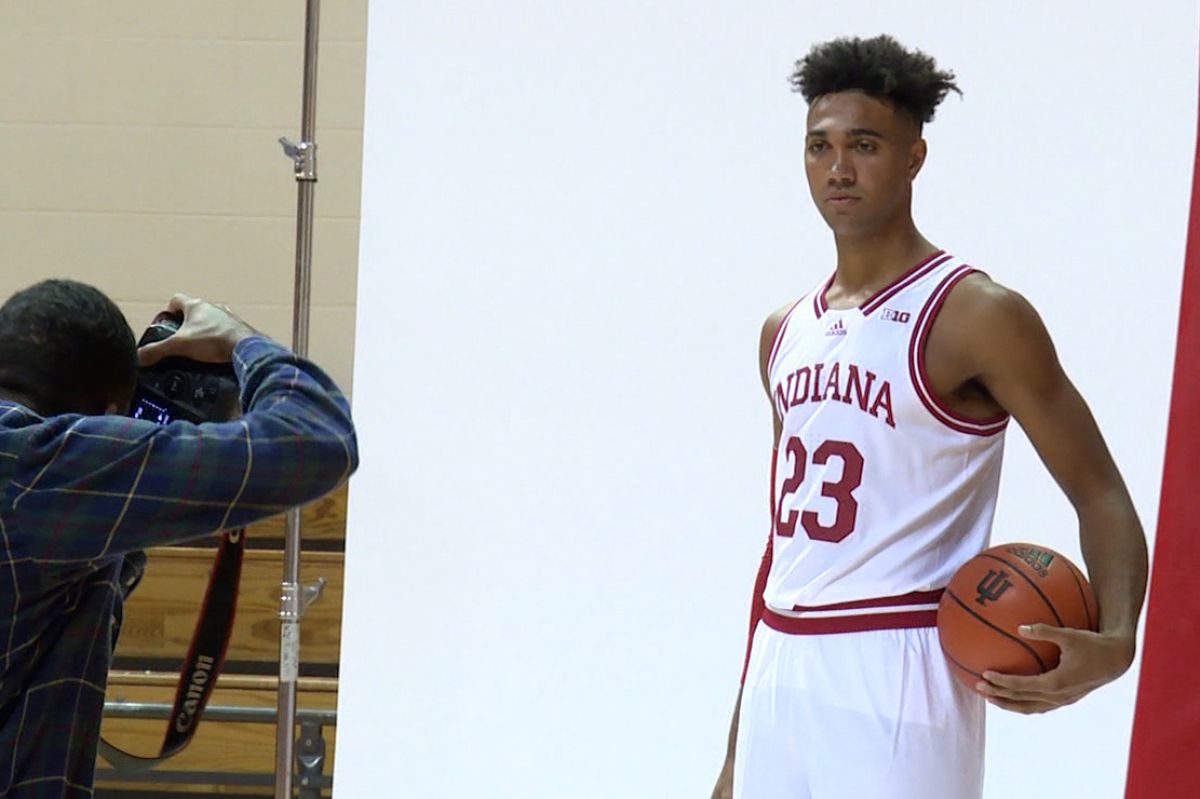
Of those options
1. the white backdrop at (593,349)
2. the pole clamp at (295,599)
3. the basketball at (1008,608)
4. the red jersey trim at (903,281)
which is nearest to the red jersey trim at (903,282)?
the red jersey trim at (903,281)

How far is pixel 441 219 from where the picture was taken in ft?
11.6

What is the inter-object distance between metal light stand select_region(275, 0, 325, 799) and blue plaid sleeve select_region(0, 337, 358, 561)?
1879mm

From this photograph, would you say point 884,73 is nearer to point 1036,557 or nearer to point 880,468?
point 880,468

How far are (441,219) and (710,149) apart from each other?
2.06 ft

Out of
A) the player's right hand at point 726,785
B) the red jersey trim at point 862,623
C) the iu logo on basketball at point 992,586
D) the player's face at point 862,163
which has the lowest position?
the player's right hand at point 726,785

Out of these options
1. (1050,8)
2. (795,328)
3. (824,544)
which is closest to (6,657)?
(824,544)

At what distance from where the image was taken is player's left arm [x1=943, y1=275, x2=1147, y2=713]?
6.47 feet

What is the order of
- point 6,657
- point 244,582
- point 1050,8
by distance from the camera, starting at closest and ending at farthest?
point 6,657, point 1050,8, point 244,582

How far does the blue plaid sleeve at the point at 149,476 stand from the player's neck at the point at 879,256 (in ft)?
3.28

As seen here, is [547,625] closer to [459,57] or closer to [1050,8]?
[459,57]

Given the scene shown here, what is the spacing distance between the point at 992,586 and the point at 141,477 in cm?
104

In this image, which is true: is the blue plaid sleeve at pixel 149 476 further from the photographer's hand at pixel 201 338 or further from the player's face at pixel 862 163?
the player's face at pixel 862 163

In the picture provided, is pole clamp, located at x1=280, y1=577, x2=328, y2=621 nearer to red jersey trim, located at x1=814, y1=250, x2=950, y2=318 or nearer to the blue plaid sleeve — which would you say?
red jersey trim, located at x1=814, y1=250, x2=950, y2=318

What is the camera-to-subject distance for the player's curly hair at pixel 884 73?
87.3 inches
